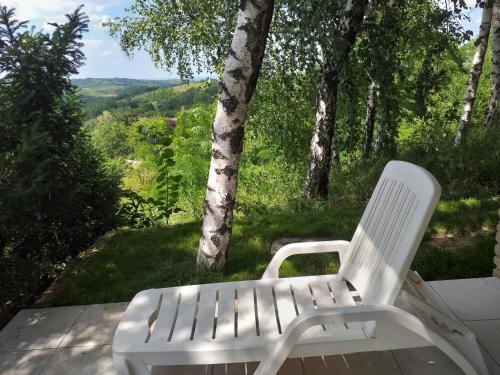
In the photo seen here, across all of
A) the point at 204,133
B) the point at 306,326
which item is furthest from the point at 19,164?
the point at 204,133

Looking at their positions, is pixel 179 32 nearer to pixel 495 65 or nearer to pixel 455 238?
pixel 495 65

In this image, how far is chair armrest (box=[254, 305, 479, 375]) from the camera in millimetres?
1895

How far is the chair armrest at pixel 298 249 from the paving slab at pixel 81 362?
3.63 ft

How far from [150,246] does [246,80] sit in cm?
216

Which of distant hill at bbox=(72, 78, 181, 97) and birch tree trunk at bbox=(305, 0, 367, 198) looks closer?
birch tree trunk at bbox=(305, 0, 367, 198)

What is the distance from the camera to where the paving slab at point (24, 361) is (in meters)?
2.67

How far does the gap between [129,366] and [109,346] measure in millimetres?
980

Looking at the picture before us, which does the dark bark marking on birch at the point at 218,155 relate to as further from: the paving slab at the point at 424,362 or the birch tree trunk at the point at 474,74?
the birch tree trunk at the point at 474,74

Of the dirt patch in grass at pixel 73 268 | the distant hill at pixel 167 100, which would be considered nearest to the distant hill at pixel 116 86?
the distant hill at pixel 167 100

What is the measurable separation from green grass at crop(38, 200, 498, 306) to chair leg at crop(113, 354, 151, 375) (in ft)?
5.17

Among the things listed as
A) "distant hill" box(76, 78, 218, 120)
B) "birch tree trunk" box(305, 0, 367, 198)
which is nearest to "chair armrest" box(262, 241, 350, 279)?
"birch tree trunk" box(305, 0, 367, 198)

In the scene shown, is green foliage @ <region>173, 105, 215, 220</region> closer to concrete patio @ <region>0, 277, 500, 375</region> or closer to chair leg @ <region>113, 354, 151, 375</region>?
concrete patio @ <region>0, 277, 500, 375</region>

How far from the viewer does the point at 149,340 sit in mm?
2100

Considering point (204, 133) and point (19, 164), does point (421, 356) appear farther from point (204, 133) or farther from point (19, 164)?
point (204, 133)
